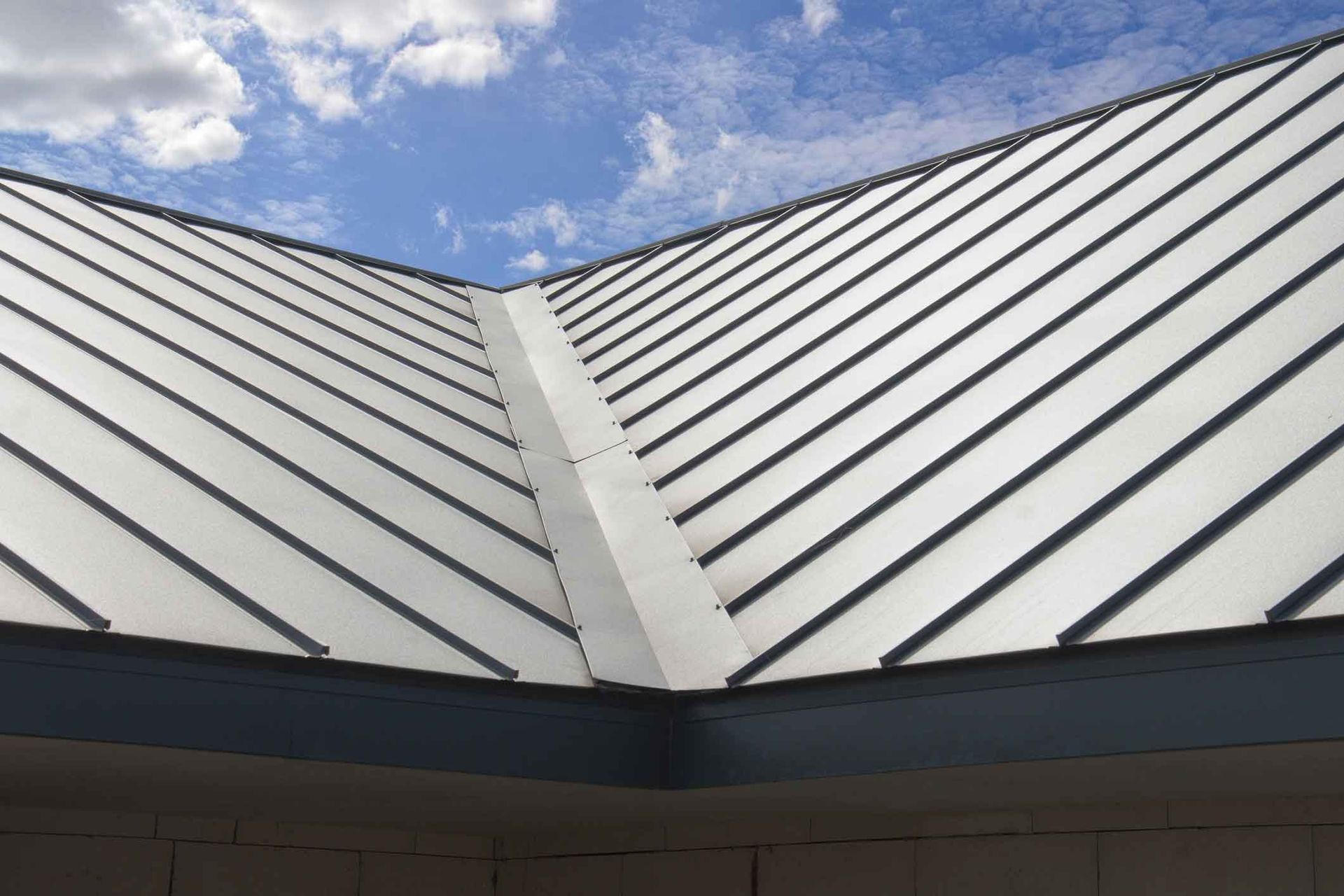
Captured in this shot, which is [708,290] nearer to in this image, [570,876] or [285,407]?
[285,407]

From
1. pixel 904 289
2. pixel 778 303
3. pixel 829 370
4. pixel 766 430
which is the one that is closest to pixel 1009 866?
pixel 766 430

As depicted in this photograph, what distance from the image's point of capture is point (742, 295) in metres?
10.6

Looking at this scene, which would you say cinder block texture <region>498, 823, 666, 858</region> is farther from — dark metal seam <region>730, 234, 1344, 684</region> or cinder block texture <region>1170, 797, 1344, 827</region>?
cinder block texture <region>1170, 797, 1344, 827</region>

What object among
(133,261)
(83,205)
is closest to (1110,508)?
(133,261)

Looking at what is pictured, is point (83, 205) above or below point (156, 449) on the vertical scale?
above

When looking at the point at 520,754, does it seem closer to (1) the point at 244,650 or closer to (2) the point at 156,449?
(1) the point at 244,650

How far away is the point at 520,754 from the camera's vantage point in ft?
17.4

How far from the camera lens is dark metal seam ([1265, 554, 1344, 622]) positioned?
4031mm

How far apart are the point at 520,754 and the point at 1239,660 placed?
8.84 feet

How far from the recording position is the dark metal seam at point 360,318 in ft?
32.0

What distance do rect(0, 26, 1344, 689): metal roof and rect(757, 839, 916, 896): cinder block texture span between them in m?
1.64

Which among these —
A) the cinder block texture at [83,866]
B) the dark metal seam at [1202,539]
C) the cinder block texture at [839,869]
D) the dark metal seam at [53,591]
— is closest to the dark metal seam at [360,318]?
the cinder block texture at [83,866]

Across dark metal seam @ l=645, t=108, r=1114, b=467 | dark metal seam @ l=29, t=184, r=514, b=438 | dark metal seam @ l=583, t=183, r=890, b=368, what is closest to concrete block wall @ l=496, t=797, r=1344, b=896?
dark metal seam @ l=645, t=108, r=1114, b=467

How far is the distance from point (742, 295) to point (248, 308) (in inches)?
147
